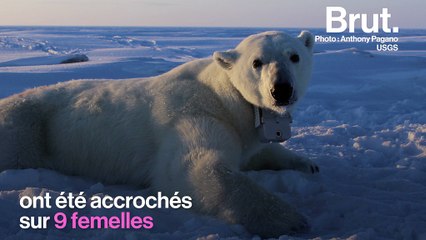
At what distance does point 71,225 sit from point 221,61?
1272 mm

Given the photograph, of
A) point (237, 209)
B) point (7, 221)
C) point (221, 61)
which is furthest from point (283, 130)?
point (7, 221)

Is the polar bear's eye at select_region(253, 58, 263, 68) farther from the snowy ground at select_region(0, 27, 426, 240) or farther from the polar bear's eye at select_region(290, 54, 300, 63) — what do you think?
the snowy ground at select_region(0, 27, 426, 240)

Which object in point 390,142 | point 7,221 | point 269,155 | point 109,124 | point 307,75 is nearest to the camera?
point 7,221

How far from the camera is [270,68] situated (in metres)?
2.59

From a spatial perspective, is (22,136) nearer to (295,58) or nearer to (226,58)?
(226,58)

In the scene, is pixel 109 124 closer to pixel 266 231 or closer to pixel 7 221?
pixel 7 221

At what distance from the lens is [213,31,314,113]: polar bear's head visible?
2545 millimetres

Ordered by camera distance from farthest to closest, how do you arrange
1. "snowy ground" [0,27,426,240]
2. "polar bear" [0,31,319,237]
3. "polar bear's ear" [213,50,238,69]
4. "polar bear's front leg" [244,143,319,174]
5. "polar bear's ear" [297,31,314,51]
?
"polar bear's front leg" [244,143,319,174] → "polar bear's ear" [297,31,314,51] → "polar bear's ear" [213,50,238,69] → "polar bear" [0,31,319,237] → "snowy ground" [0,27,426,240]

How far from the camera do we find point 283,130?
284 cm

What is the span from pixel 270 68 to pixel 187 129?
550mm

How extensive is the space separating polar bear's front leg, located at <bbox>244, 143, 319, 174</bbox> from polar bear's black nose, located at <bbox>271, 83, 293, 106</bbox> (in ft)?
2.47

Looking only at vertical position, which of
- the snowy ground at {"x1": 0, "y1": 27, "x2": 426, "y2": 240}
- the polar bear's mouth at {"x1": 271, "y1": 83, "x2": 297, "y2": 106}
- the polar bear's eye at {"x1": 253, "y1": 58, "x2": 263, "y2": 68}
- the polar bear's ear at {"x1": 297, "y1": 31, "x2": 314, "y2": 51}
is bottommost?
the snowy ground at {"x1": 0, "y1": 27, "x2": 426, "y2": 240}

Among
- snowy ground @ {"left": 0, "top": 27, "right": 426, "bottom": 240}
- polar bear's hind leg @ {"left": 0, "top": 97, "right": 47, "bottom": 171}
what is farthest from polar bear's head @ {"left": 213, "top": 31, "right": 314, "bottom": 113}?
polar bear's hind leg @ {"left": 0, "top": 97, "right": 47, "bottom": 171}

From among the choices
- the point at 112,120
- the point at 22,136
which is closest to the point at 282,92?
the point at 112,120
